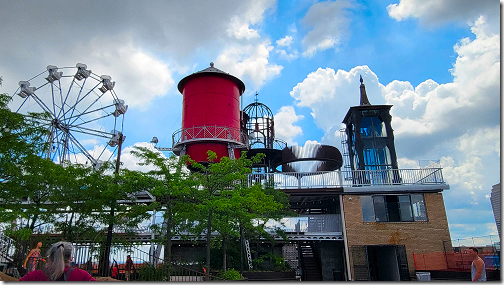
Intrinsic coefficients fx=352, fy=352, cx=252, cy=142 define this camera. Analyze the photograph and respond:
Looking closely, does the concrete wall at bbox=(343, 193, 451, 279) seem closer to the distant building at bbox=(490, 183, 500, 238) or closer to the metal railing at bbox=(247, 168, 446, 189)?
the metal railing at bbox=(247, 168, 446, 189)

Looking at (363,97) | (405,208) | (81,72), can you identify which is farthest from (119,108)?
(405,208)

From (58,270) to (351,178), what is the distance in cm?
2200

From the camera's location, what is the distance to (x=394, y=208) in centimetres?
2317

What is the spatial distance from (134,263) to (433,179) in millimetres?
19092

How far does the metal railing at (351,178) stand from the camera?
77.3ft

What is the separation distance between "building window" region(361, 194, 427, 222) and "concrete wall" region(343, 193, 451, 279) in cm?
36

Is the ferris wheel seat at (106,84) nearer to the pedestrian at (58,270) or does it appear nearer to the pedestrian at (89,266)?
the pedestrian at (89,266)

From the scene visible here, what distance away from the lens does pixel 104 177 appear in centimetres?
1462

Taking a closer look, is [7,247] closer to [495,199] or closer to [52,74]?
[52,74]

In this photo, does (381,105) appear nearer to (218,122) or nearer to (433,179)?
(433,179)

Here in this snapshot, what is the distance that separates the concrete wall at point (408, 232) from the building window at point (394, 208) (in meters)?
0.36

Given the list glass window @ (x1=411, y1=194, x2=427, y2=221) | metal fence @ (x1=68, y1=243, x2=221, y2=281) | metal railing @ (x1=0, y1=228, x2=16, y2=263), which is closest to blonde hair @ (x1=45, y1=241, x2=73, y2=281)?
metal fence @ (x1=68, y1=243, x2=221, y2=281)

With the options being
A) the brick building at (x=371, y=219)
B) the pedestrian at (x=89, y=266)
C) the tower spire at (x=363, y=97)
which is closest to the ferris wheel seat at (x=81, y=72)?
the brick building at (x=371, y=219)

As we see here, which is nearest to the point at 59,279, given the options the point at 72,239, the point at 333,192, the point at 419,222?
the point at 72,239
